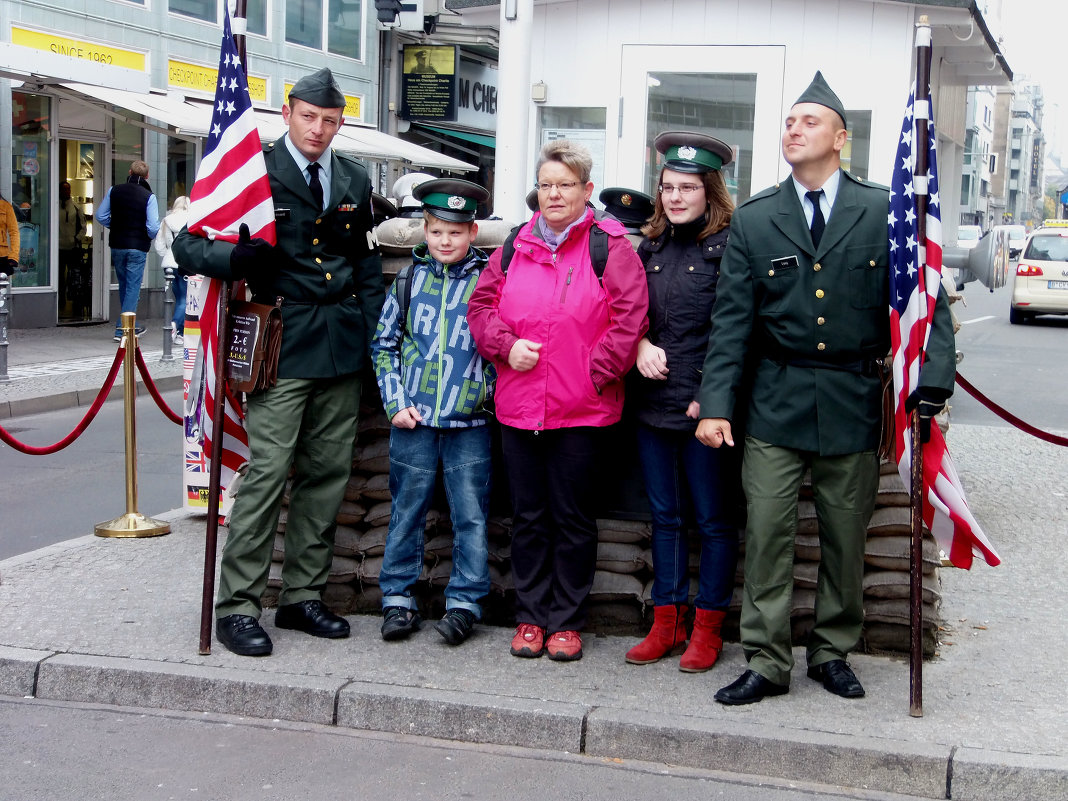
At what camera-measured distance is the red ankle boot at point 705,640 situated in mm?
4902

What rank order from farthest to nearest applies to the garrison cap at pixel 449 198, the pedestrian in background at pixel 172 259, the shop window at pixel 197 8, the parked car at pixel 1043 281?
the parked car at pixel 1043 281 < the shop window at pixel 197 8 < the pedestrian in background at pixel 172 259 < the garrison cap at pixel 449 198

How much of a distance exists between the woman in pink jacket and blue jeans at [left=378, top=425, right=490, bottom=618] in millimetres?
179

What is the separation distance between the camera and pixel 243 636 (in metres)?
5.00

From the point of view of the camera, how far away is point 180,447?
34.2 feet

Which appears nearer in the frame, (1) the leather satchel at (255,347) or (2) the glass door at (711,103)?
(1) the leather satchel at (255,347)

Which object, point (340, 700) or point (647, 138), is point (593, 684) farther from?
point (647, 138)

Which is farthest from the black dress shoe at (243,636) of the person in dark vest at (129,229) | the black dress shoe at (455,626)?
Answer: the person in dark vest at (129,229)

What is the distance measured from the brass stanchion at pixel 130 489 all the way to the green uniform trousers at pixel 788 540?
3549mm

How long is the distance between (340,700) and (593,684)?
894 millimetres

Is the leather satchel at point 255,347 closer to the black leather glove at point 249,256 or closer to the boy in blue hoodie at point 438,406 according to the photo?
the black leather glove at point 249,256

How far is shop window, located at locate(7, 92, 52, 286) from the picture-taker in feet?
56.9

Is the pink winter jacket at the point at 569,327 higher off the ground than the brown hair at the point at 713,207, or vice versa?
the brown hair at the point at 713,207

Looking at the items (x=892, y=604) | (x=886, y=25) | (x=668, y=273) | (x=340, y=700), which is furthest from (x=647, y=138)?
(x=340, y=700)

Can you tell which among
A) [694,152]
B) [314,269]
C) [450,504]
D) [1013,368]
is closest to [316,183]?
[314,269]
